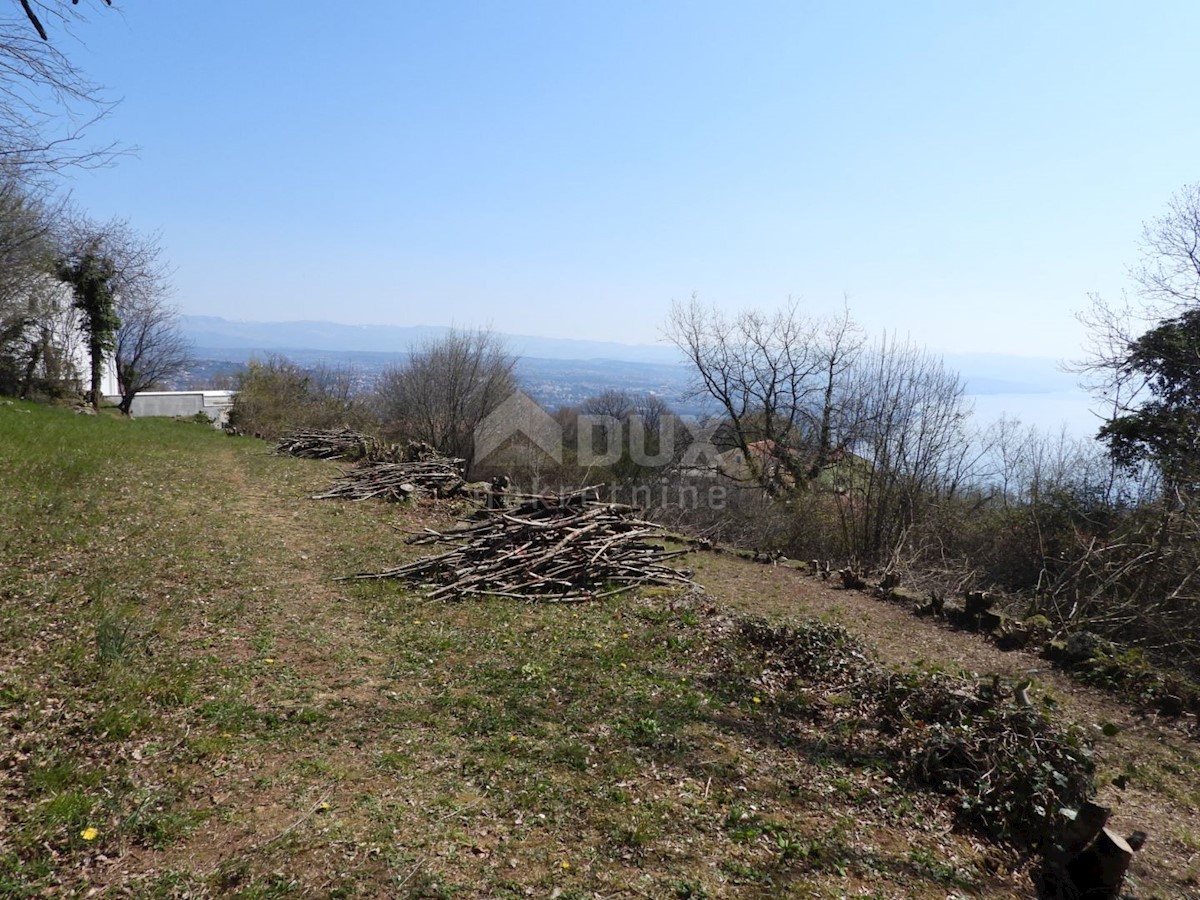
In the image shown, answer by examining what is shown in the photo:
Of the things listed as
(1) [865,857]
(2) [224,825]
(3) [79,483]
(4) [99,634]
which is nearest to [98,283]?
(3) [79,483]

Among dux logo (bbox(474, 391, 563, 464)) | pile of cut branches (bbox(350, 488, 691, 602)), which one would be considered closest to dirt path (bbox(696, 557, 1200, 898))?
pile of cut branches (bbox(350, 488, 691, 602))

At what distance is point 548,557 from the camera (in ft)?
26.1

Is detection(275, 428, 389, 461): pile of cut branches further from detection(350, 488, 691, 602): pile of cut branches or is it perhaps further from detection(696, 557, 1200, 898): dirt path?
detection(696, 557, 1200, 898): dirt path

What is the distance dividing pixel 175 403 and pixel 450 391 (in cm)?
1834

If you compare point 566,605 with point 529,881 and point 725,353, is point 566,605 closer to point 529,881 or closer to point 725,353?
point 529,881

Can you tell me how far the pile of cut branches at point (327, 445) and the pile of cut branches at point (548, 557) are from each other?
8.40 metres

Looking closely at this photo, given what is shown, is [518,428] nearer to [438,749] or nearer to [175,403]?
[438,749]

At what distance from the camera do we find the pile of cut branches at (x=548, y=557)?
24.7 feet

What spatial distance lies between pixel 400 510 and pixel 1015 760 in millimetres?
9902

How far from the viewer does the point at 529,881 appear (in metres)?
2.80

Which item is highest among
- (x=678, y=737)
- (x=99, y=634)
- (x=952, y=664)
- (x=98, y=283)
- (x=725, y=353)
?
(x=98, y=283)

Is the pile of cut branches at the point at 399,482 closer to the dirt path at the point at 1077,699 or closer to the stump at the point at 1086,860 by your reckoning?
the dirt path at the point at 1077,699

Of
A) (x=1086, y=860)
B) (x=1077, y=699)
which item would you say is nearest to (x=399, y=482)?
(x=1077, y=699)

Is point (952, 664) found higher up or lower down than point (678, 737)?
lower down
